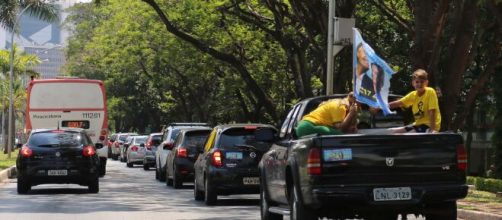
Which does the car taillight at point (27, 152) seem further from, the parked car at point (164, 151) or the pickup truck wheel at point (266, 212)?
the pickup truck wheel at point (266, 212)

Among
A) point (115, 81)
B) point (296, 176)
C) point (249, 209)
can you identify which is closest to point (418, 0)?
point (249, 209)

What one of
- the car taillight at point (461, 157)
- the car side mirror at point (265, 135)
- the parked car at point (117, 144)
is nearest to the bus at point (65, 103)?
the car side mirror at point (265, 135)

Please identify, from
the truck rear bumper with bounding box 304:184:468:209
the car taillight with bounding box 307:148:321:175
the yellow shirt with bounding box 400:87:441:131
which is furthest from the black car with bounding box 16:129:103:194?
the car taillight with bounding box 307:148:321:175

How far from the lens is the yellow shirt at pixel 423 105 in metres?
12.5

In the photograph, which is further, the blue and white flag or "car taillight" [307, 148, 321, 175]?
the blue and white flag

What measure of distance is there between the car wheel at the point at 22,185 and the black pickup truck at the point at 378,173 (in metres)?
12.1

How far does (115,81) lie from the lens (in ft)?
238

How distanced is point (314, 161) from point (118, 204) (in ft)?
29.1

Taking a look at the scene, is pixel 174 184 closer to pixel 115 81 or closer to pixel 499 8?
pixel 499 8

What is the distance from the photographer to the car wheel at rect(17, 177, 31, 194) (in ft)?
73.2

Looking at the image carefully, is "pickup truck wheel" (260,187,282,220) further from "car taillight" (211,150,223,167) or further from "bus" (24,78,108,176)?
"bus" (24,78,108,176)

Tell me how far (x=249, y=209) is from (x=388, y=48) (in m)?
18.4

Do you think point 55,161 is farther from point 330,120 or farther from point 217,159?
point 330,120

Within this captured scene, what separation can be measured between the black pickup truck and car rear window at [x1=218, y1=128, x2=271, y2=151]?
→ 7.47 meters
